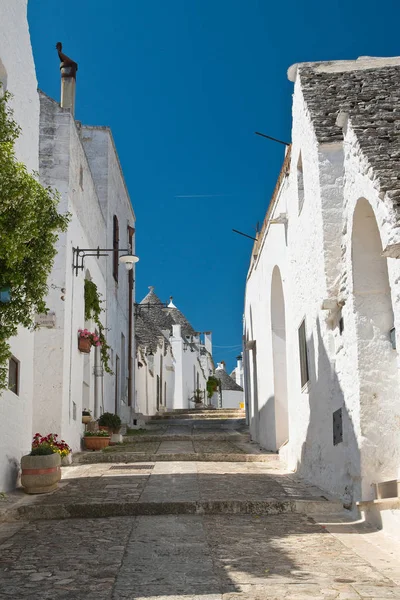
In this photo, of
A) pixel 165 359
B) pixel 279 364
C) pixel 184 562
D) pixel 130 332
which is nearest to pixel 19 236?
pixel 184 562

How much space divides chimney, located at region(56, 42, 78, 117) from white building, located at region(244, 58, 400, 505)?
22.9 feet

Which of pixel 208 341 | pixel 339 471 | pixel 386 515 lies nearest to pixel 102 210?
pixel 339 471

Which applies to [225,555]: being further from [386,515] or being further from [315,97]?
[315,97]

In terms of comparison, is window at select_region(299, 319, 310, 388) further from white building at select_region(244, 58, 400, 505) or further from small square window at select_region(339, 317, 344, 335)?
small square window at select_region(339, 317, 344, 335)

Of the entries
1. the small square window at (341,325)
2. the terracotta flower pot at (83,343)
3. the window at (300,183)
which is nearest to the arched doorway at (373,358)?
the small square window at (341,325)

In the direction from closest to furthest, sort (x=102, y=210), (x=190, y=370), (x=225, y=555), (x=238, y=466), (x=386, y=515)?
1. (x=225, y=555)
2. (x=386, y=515)
3. (x=238, y=466)
4. (x=102, y=210)
5. (x=190, y=370)

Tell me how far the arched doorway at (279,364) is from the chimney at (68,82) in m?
7.17

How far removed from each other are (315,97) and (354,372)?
4.31 m

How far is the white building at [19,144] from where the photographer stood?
9.54 metres

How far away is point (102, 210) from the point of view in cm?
2047

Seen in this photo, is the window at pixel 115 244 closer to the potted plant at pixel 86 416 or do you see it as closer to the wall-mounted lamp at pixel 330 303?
the potted plant at pixel 86 416

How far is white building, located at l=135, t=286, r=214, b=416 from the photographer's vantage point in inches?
1244

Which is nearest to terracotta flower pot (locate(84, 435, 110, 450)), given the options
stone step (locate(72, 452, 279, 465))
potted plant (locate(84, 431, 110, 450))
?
potted plant (locate(84, 431, 110, 450))

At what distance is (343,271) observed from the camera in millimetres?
7906
